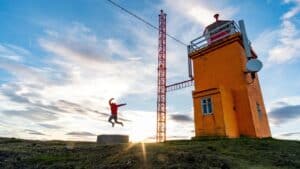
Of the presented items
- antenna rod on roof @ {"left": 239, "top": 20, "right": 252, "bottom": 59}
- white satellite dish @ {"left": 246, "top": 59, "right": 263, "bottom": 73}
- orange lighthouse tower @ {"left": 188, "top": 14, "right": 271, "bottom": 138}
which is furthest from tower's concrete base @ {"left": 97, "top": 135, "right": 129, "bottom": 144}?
antenna rod on roof @ {"left": 239, "top": 20, "right": 252, "bottom": 59}

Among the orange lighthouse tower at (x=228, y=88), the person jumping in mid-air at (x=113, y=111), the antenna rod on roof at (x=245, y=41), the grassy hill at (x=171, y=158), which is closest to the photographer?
the grassy hill at (x=171, y=158)

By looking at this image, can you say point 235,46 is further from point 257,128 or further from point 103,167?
point 103,167

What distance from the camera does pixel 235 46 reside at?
790 inches

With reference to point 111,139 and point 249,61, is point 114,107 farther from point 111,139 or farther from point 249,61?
point 249,61

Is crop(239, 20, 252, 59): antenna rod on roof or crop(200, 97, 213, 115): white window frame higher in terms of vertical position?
crop(239, 20, 252, 59): antenna rod on roof

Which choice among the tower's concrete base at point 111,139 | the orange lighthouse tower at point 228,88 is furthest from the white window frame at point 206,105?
the tower's concrete base at point 111,139

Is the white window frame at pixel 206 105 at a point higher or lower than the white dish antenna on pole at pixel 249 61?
lower

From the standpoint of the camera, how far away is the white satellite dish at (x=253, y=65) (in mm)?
18562

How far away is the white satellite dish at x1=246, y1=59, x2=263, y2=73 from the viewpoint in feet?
60.9

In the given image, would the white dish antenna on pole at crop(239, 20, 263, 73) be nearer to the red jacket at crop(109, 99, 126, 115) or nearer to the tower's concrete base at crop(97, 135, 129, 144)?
the red jacket at crop(109, 99, 126, 115)

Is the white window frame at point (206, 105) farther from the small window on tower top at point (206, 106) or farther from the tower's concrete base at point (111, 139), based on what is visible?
the tower's concrete base at point (111, 139)

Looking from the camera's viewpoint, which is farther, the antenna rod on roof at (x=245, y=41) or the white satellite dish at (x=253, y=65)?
the antenna rod on roof at (x=245, y=41)

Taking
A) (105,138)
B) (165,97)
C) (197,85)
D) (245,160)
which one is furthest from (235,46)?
(165,97)

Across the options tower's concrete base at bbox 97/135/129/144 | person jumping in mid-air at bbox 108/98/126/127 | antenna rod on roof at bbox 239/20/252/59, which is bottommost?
tower's concrete base at bbox 97/135/129/144
